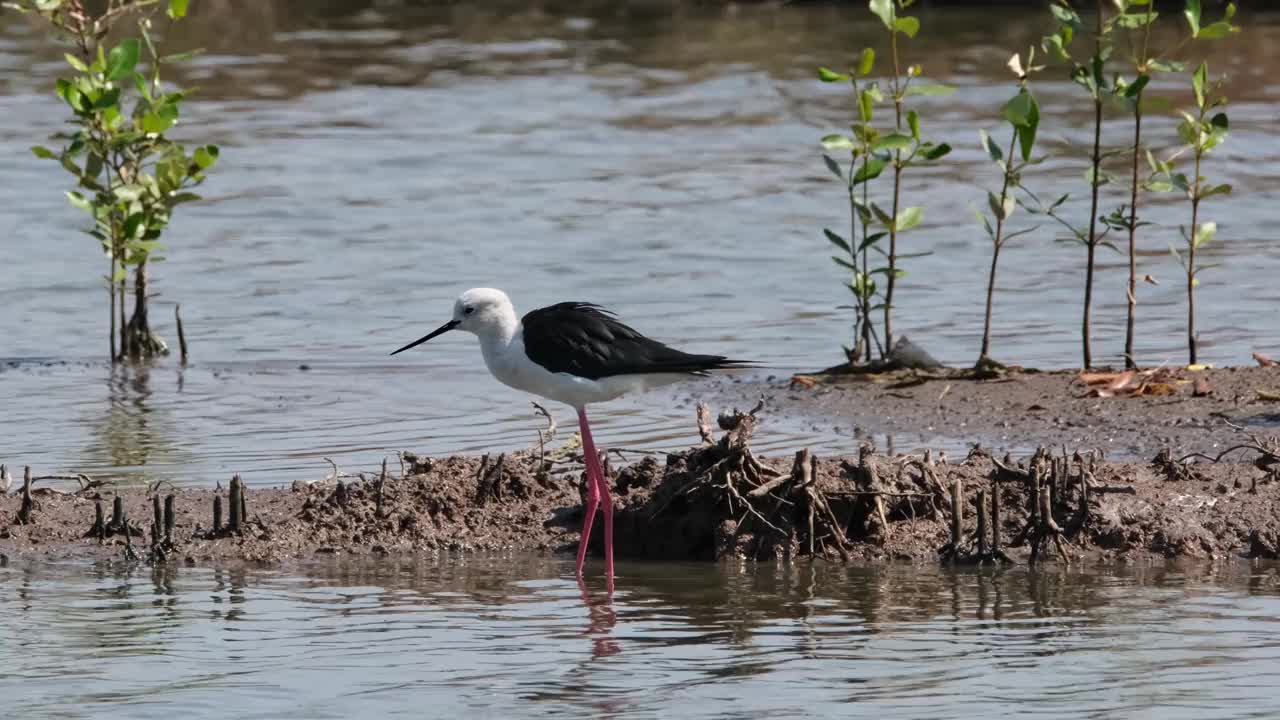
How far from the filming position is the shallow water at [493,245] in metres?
9.95

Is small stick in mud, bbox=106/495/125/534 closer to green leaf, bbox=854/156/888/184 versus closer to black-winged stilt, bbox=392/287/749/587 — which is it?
black-winged stilt, bbox=392/287/749/587

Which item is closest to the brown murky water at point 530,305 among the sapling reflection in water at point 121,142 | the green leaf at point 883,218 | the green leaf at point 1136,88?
the sapling reflection in water at point 121,142

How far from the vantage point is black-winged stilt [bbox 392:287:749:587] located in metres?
7.28

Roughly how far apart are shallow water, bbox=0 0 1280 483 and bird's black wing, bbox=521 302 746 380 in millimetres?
1667

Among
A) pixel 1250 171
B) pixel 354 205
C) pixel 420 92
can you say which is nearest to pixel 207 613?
pixel 354 205

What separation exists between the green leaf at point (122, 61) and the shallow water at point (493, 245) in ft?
5.41

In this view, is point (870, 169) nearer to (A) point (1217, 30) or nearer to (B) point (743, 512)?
(A) point (1217, 30)

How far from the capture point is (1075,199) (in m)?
15.7

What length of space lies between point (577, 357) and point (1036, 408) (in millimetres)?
2953

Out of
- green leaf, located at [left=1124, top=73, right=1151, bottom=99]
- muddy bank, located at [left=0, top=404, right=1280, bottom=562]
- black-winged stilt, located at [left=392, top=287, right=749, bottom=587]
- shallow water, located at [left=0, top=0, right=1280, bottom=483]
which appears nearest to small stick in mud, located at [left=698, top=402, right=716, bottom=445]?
muddy bank, located at [left=0, top=404, right=1280, bottom=562]

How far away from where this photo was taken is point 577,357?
7.28 m

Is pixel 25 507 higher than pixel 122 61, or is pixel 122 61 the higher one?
pixel 122 61

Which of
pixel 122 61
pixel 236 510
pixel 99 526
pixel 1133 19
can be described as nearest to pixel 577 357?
pixel 236 510

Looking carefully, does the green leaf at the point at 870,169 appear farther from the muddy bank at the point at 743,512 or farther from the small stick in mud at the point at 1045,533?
the small stick in mud at the point at 1045,533
